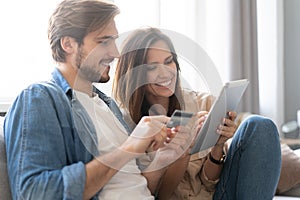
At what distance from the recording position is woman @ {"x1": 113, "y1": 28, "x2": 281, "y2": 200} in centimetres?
156

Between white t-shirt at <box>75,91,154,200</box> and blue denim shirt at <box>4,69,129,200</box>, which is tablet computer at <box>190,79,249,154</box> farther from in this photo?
blue denim shirt at <box>4,69,129,200</box>

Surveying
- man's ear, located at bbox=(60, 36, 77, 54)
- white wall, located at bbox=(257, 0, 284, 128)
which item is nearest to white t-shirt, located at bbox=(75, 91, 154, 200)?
man's ear, located at bbox=(60, 36, 77, 54)

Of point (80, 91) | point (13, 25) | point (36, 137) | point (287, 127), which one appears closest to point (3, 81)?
point (13, 25)

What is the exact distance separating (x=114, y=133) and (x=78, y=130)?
0.45ft

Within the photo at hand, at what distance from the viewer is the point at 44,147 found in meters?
1.27

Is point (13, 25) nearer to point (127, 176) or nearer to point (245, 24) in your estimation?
point (245, 24)

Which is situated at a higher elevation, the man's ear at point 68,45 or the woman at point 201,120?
the man's ear at point 68,45

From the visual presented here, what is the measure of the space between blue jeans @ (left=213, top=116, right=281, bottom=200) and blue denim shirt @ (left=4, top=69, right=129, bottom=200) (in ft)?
1.72

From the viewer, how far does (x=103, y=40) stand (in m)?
1.48

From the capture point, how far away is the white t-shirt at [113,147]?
4.65ft

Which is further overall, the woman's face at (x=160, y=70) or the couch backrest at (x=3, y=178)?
the woman's face at (x=160, y=70)

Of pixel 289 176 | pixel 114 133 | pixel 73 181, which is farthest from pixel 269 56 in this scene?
pixel 73 181

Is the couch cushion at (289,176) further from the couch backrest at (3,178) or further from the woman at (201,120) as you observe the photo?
the couch backrest at (3,178)

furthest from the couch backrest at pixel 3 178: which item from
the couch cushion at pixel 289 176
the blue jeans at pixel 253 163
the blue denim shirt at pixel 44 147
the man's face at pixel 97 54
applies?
the couch cushion at pixel 289 176
